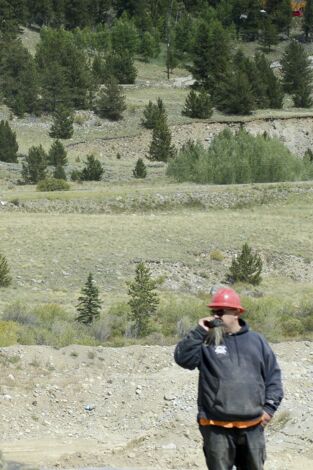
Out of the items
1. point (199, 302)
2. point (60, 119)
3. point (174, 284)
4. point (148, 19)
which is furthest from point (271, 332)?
point (148, 19)

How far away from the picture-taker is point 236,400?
765 centimetres

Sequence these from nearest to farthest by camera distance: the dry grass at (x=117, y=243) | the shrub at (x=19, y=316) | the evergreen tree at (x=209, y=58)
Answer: the shrub at (x=19, y=316), the dry grass at (x=117, y=243), the evergreen tree at (x=209, y=58)

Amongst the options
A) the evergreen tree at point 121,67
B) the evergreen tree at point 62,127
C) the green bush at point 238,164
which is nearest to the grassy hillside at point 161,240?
the green bush at point 238,164

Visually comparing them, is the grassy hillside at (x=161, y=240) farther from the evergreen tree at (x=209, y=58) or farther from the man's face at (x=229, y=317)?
the evergreen tree at (x=209, y=58)

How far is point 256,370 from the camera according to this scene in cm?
777

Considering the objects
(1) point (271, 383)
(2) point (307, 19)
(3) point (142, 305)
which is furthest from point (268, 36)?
(1) point (271, 383)

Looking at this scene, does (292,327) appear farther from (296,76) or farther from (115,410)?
(296,76)

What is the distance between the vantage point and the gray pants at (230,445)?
7730 mm

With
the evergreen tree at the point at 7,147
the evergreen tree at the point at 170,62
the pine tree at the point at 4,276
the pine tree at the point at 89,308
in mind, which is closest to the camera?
the pine tree at the point at 89,308

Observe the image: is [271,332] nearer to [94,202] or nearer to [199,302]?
[199,302]

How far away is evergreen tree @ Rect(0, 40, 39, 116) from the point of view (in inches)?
2763

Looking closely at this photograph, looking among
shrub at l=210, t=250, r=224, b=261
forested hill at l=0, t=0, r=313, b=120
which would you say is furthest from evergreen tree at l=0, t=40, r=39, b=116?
shrub at l=210, t=250, r=224, b=261

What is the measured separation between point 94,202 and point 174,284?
9649 mm

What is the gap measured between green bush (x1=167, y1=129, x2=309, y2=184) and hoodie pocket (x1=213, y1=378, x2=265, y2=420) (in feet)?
130
